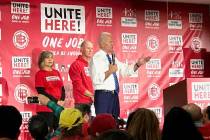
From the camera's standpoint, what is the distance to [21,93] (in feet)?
21.3

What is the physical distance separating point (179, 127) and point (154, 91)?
486cm

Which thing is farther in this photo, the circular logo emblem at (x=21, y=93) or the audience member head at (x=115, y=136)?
the circular logo emblem at (x=21, y=93)

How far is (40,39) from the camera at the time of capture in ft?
22.1

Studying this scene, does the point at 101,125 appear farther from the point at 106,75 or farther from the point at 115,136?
the point at 106,75

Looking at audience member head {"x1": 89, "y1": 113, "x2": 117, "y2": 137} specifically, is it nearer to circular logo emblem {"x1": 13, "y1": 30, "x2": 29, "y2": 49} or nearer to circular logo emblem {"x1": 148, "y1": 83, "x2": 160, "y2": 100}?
circular logo emblem {"x1": 13, "y1": 30, "x2": 29, "y2": 49}

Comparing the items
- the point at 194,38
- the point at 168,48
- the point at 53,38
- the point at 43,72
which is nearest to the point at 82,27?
the point at 53,38

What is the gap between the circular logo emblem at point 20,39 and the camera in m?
6.61

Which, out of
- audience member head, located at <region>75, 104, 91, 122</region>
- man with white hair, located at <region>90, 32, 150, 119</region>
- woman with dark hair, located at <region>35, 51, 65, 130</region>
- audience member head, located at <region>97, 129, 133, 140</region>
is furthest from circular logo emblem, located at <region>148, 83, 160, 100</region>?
audience member head, located at <region>97, 129, 133, 140</region>

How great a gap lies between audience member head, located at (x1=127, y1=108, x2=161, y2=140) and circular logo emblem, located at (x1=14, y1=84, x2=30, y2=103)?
371cm

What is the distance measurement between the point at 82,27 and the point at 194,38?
75.0 inches

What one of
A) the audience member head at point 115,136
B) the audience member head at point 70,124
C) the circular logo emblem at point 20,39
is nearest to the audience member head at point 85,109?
the circular logo emblem at point 20,39

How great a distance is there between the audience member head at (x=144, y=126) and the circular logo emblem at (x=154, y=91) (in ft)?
13.5

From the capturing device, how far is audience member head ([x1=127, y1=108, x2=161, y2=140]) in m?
2.92

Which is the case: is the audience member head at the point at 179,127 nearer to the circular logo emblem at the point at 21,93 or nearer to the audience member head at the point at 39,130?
the audience member head at the point at 39,130
